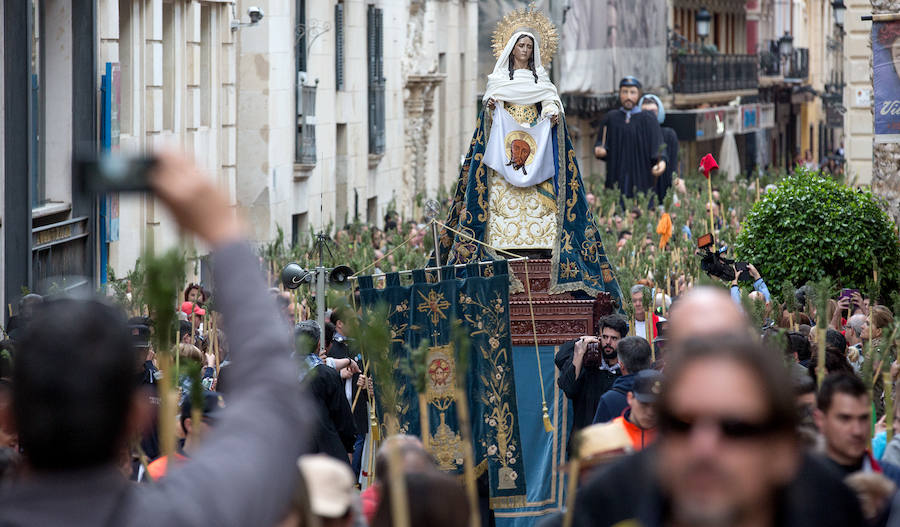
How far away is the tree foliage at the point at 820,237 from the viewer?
1255cm

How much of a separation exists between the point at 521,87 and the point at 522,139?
336mm

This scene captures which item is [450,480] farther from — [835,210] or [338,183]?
[338,183]

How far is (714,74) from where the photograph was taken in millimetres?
41625

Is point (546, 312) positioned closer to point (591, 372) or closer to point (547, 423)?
point (547, 423)

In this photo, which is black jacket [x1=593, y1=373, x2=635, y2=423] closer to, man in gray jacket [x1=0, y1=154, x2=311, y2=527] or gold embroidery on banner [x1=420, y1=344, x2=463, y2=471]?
gold embroidery on banner [x1=420, y1=344, x2=463, y2=471]

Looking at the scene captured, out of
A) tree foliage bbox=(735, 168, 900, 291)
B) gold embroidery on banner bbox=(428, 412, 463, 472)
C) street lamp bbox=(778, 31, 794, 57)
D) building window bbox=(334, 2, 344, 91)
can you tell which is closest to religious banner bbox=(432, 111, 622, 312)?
gold embroidery on banner bbox=(428, 412, 463, 472)

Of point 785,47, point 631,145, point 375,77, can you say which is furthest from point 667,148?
point 785,47

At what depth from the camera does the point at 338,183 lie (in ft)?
83.1

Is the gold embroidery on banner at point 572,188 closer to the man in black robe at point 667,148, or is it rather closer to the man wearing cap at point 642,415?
the man wearing cap at point 642,415

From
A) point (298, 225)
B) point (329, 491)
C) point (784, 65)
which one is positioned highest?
point (784, 65)

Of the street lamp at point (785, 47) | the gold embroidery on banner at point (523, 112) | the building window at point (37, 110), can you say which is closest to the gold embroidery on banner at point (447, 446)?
the gold embroidery on banner at point (523, 112)

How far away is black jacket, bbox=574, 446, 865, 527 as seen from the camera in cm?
279

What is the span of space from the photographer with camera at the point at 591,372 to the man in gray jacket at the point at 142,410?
605 centimetres

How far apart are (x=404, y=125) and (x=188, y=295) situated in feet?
57.8
